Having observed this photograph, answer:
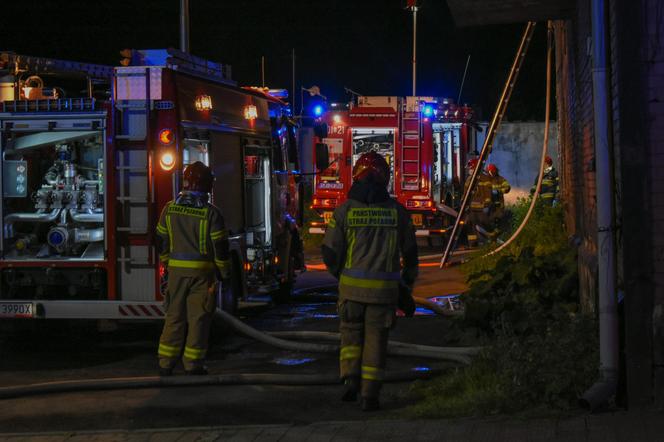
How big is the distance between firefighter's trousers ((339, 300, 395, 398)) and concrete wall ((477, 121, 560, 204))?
18.0 meters

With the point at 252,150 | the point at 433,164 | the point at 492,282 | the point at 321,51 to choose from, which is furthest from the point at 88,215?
the point at 321,51

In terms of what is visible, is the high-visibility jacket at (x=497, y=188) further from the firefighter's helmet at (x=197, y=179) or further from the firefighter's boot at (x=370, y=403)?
the firefighter's boot at (x=370, y=403)

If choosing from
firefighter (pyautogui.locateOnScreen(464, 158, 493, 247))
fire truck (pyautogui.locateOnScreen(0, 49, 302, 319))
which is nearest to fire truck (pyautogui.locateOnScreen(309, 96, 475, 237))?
firefighter (pyautogui.locateOnScreen(464, 158, 493, 247))

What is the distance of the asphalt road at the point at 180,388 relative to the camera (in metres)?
6.19

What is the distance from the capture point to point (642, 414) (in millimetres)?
5387

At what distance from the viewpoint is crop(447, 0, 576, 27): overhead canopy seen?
812 centimetres

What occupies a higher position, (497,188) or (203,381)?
(497,188)

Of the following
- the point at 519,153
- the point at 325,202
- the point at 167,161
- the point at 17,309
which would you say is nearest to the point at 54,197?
the point at 17,309

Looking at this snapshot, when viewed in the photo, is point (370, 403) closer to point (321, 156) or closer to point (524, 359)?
point (524, 359)

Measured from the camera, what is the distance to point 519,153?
2388 centimetres

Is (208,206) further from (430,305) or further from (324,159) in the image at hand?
(324,159)

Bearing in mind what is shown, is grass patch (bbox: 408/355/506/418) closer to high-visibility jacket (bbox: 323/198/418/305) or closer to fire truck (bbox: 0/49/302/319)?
high-visibility jacket (bbox: 323/198/418/305)

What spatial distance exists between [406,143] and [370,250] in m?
12.4

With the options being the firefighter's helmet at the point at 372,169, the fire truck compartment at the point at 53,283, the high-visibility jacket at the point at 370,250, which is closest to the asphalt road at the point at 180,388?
the fire truck compartment at the point at 53,283
